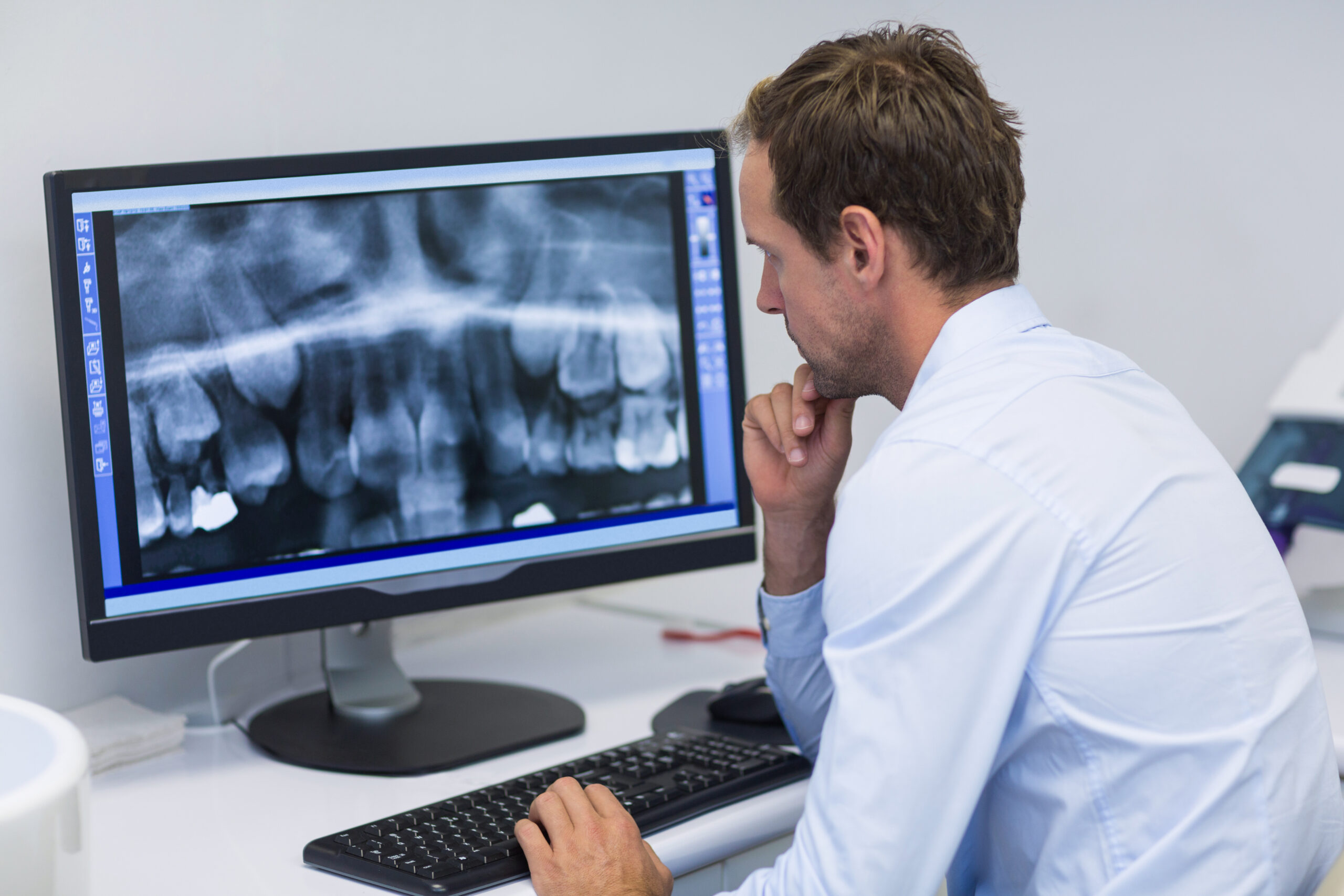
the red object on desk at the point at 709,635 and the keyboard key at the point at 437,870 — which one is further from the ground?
the red object on desk at the point at 709,635

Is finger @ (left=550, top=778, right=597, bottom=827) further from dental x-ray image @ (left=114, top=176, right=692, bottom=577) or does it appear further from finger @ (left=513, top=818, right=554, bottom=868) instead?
dental x-ray image @ (left=114, top=176, right=692, bottom=577)

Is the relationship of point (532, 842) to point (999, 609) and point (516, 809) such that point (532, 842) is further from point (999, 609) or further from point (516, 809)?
point (999, 609)

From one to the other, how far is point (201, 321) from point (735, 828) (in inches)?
25.5

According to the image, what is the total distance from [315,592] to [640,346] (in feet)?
1.36

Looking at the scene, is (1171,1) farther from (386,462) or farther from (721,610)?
(386,462)

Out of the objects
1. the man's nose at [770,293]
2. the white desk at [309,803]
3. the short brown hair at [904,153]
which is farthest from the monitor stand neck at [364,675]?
the short brown hair at [904,153]

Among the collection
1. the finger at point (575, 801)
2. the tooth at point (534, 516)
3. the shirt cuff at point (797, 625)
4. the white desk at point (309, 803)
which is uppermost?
the tooth at point (534, 516)

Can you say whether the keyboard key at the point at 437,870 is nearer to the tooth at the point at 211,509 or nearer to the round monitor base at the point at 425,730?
the round monitor base at the point at 425,730

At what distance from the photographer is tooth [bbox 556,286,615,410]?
1.32 meters

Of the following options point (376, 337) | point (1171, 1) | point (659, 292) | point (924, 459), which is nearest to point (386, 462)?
point (376, 337)

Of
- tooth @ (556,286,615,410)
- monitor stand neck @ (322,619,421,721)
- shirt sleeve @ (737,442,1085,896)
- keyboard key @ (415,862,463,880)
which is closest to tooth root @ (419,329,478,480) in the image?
tooth @ (556,286,615,410)

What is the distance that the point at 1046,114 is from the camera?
1.78 m

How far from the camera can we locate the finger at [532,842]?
38.0 inches

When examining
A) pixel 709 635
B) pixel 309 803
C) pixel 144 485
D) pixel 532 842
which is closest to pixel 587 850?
pixel 532 842
